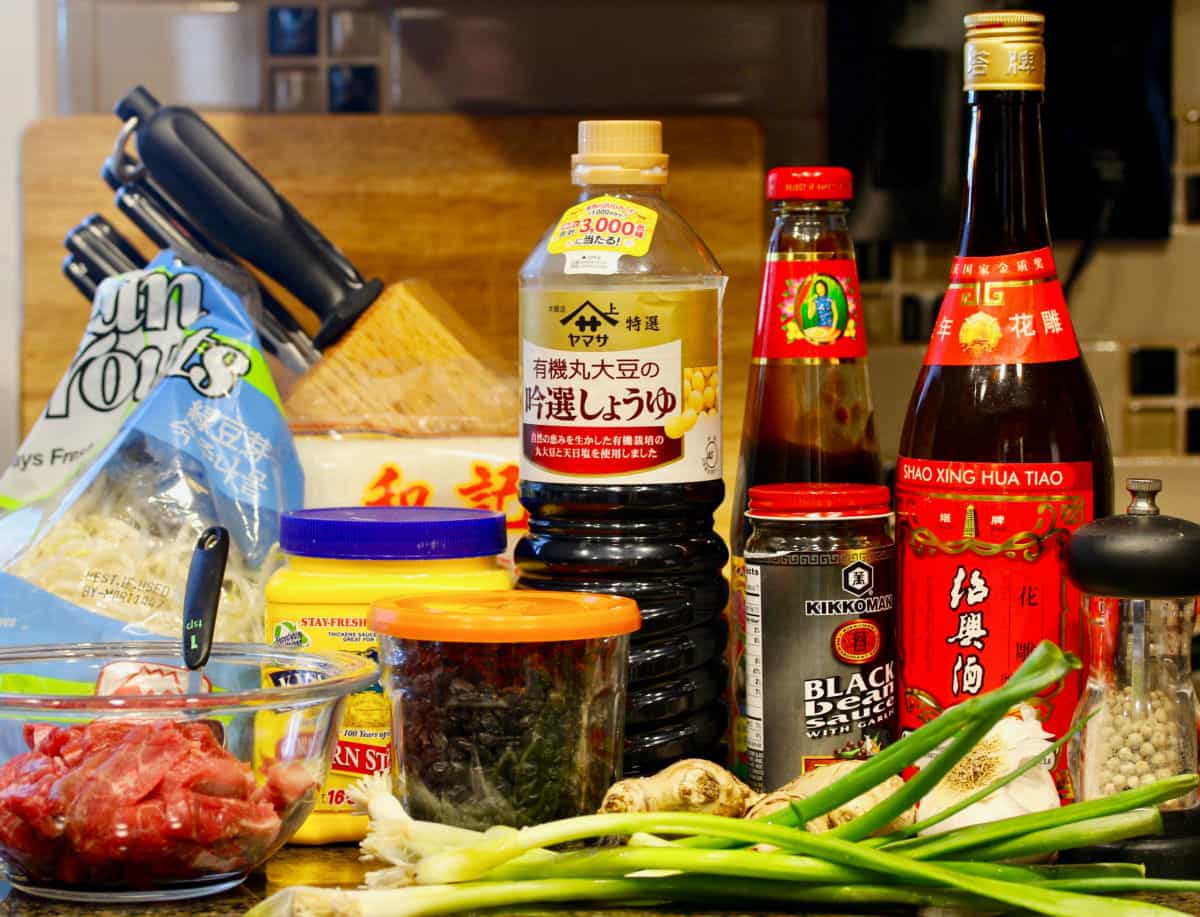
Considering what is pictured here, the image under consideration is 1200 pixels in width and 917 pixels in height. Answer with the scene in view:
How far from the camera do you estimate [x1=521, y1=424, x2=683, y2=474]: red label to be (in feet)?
3.13

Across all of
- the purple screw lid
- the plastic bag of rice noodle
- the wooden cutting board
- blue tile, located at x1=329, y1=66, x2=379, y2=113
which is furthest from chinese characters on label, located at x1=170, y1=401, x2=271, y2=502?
blue tile, located at x1=329, y1=66, x2=379, y2=113

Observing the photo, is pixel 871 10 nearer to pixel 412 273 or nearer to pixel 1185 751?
pixel 412 273

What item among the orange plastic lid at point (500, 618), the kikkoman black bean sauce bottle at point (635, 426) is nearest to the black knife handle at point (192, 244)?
the kikkoman black bean sauce bottle at point (635, 426)

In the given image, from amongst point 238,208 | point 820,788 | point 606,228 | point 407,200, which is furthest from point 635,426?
point 407,200

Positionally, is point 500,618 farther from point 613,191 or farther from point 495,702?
point 613,191

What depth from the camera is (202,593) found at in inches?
35.4

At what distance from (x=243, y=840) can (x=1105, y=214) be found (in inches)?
47.0

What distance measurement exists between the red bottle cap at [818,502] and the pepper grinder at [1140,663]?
120 mm

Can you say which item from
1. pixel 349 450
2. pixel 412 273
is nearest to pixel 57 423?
pixel 349 450

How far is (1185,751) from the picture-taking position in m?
0.87

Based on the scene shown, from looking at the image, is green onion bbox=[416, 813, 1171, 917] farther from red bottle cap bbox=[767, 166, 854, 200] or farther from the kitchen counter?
red bottle cap bbox=[767, 166, 854, 200]

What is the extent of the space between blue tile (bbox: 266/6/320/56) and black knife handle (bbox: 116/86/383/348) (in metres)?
0.28

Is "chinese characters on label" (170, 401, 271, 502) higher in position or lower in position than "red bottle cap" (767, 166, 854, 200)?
lower

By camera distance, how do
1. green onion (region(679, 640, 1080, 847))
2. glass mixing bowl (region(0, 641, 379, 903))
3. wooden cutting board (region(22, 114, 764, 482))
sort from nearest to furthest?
green onion (region(679, 640, 1080, 847)) → glass mixing bowl (region(0, 641, 379, 903)) → wooden cutting board (region(22, 114, 764, 482))
